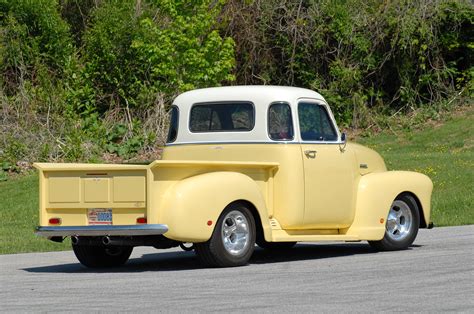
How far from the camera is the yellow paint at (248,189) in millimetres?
12047

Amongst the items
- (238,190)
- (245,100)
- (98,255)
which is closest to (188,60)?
(245,100)

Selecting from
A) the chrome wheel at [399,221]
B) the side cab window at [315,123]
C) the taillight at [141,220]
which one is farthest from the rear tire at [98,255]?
the chrome wheel at [399,221]

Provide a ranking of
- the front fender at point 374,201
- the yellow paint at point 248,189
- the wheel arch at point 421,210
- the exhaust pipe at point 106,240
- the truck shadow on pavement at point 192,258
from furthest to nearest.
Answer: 1. the wheel arch at point 421,210
2. the front fender at point 374,201
3. the truck shadow on pavement at point 192,258
4. the exhaust pipe at point 106,240
5. the yellow paint at point 248,189

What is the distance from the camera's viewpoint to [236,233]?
12.7 m

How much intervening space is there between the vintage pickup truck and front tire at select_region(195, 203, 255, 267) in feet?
0.04

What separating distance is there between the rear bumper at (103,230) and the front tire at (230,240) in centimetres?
67

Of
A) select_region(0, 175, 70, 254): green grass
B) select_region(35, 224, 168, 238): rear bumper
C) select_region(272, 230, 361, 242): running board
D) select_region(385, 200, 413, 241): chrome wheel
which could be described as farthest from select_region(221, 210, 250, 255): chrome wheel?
select_region(0, 175, 70, 254): green grass

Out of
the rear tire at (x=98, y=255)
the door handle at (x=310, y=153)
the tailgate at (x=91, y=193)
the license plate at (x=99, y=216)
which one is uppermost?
the door handle at (x=310, y=153)

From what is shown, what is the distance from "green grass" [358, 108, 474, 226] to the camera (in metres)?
21.1

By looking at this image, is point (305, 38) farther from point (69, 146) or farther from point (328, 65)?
point (69, 146)

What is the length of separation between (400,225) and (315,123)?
1.80m

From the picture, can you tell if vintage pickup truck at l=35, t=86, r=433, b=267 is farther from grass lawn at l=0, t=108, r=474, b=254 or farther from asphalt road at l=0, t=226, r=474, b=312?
grass lawn at l=0, t=108, r=474, b=254

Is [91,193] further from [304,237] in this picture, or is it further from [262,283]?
[304,237]

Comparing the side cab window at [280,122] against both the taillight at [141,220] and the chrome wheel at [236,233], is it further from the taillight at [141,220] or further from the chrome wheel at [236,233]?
the taillight at [141,220]
